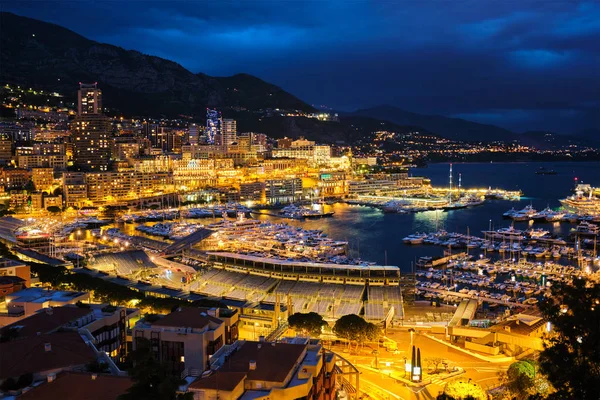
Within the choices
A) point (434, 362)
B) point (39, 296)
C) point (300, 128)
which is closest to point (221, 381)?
point (434, 362)

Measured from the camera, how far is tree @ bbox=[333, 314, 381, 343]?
9.94 meters

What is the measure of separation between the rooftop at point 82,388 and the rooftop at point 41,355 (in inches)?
27.2

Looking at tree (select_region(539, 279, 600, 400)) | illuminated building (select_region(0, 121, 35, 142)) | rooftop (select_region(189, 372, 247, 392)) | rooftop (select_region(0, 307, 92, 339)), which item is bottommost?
rooftop (select_region(0, 307, 92, 339))

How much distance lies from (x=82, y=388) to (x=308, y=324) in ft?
16.9

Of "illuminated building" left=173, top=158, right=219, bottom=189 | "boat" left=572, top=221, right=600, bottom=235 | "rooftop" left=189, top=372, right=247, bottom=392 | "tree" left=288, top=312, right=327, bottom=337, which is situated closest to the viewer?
"rooftop" left=189, top=372, right=247, bottom=392

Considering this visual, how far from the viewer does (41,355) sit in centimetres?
670

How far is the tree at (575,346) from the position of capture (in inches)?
178

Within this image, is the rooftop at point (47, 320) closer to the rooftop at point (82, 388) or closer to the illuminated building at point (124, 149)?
the rooftop at point (82, 388)

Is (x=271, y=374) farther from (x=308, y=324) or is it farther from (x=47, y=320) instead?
(x=47, y=320)

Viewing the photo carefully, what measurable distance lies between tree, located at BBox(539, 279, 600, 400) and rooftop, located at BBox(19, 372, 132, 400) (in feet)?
13.8

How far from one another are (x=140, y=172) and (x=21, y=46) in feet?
172

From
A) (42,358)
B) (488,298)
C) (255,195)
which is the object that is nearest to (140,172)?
(255,195)

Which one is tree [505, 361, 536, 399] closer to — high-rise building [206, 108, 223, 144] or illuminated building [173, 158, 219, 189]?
illuminated building [173, 158, 219, 189]

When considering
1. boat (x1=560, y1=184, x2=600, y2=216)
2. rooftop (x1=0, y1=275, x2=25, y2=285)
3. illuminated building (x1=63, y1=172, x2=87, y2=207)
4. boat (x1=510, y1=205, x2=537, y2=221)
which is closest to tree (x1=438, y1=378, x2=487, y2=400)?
rooftop (x1=0, y1=275, x2=25, y2=285)
